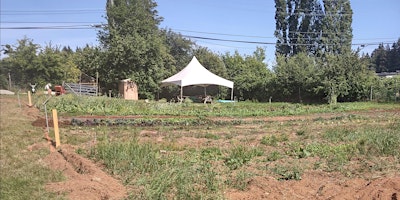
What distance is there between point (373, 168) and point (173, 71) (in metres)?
35.1

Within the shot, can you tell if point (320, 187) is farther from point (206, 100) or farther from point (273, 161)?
point (206, 100)

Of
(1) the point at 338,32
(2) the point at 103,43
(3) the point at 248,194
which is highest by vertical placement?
(1) the point at 338,32

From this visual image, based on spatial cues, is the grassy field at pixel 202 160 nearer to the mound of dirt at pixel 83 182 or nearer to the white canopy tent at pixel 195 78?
the mound of dirt at pixel 83 182

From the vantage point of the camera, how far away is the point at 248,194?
Result: 5.63 metres

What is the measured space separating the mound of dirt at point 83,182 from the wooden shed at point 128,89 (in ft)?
91.9

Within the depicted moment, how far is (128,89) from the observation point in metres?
35.7

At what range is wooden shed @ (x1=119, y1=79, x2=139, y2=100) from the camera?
35.3m

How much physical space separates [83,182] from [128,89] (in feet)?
101

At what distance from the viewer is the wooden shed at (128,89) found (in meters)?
35.3

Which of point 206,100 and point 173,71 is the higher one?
point 173,71

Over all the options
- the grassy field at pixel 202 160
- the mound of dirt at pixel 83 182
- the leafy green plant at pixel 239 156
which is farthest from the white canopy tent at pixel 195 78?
the mound of dirt at pixel 83 182

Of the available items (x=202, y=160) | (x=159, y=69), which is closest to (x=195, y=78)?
(x=159, y=69)

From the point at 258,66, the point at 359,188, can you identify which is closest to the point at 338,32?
the point at 258,66

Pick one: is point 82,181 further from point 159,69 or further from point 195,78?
point 159,69
